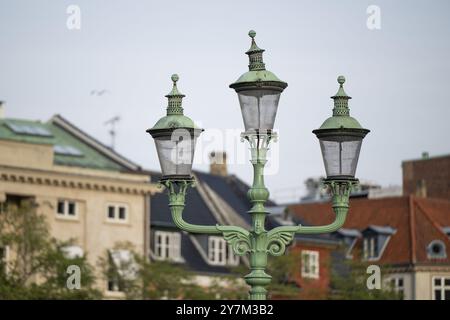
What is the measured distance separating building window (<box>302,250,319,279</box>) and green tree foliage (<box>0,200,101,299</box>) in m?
19.5

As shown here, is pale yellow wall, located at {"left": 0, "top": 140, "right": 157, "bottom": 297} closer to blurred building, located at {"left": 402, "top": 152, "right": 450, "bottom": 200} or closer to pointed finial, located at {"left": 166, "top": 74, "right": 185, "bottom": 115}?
blurred building, located at {"left": 402, "top": 152, "right": 450, "bottom": 200}

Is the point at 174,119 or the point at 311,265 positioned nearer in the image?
the point at 174,119

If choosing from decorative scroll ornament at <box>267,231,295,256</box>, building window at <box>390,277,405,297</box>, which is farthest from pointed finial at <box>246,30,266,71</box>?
building window at <box>390,277,405,297</box>

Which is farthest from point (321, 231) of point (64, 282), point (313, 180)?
point (313, 180)

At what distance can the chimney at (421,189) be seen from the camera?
116 metres

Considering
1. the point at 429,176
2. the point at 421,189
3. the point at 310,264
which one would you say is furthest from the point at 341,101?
the point at 429,176

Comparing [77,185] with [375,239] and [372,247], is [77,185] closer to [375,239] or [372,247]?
[372,247]

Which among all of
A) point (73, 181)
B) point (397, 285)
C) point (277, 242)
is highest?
point (73, 181)

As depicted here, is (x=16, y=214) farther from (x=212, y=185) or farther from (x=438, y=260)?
(x=438, y=260)

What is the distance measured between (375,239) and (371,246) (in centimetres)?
78

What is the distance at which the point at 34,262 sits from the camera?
78062 millimetres

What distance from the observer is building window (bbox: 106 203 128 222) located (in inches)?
3585

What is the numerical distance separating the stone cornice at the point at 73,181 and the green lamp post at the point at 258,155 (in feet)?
201

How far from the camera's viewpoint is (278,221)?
336 feet
